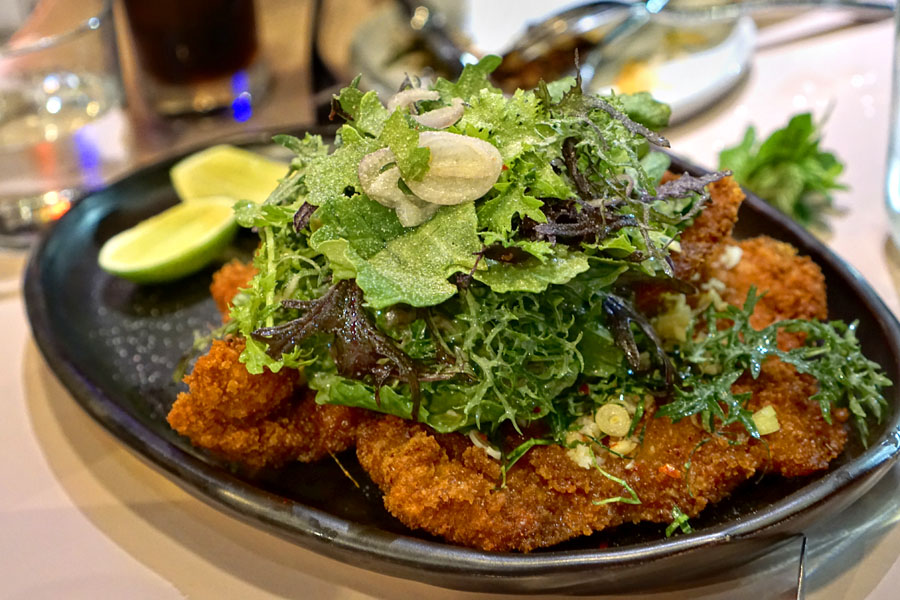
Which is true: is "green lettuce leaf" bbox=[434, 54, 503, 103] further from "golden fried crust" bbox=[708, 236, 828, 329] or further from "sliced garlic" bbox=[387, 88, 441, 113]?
"golden fried crust" bbox=[708, 236, 828, 329]

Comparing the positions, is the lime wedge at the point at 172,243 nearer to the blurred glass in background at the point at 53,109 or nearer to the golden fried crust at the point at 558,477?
the blurred glass in background at the point at 53,109

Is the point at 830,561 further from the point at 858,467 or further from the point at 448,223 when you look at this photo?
the point at 448,223

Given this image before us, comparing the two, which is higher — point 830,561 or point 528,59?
point 528,59

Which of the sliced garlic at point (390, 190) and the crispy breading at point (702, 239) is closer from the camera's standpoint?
the sliced garlic at point (390, 190)

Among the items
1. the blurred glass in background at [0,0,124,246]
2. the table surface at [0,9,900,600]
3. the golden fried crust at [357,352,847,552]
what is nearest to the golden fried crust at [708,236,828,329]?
the golden fried crust at [357,352,847,552]

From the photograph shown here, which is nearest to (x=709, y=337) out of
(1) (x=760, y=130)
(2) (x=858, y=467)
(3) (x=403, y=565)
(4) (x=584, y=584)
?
(2) (x=858, y=467)

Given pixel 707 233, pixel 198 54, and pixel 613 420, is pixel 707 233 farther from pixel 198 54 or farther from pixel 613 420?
pixel 198 54

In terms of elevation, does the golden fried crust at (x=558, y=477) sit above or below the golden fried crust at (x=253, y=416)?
below

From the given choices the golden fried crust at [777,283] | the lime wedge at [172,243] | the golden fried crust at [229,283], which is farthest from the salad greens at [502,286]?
the lime wedge at [172,243]
